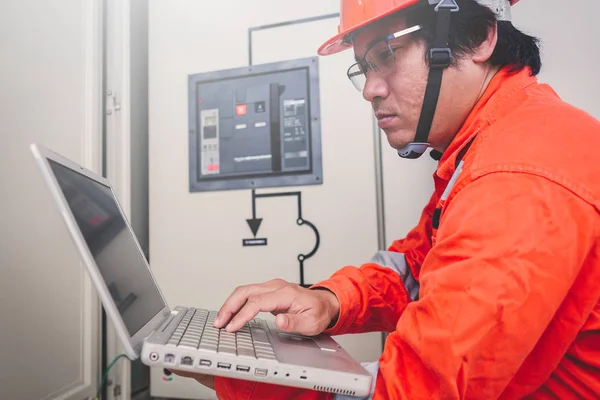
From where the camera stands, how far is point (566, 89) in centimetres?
125

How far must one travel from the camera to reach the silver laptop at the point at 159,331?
50 centimetres

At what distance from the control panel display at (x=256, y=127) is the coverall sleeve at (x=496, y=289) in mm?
935

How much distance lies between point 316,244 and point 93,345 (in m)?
0.84

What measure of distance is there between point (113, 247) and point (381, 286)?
61cm

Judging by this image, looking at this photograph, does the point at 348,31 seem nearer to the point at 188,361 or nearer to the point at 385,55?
the point at 385,55

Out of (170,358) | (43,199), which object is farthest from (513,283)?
(43,199)

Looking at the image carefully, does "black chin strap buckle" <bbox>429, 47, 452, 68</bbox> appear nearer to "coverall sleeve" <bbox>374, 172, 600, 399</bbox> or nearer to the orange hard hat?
the orange hard hat

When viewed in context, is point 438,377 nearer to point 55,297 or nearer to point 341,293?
point 341,293

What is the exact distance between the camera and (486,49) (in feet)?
2.59

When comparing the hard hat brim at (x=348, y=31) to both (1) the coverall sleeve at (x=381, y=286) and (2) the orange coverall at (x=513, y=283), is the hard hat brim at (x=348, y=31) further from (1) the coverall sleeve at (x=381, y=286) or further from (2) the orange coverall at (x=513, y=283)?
(1) the coverall sleeve at (x=381, y=286)

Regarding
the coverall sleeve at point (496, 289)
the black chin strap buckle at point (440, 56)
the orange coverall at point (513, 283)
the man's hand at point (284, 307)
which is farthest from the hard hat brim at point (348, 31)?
the man's hand at point (284, 307)

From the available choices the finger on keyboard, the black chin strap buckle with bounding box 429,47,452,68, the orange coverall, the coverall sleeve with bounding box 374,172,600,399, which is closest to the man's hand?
the finger on keyboard

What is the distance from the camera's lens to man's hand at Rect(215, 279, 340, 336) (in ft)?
2.27

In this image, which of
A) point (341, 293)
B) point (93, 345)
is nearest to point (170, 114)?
point (93, 345)
